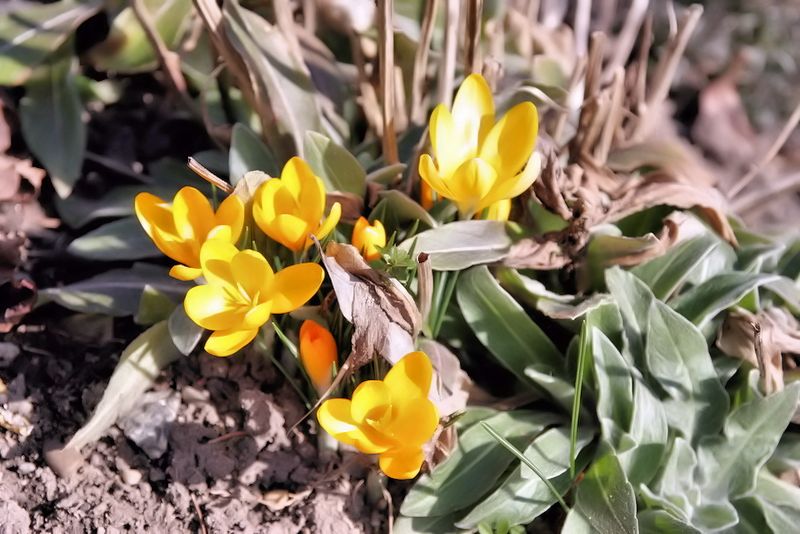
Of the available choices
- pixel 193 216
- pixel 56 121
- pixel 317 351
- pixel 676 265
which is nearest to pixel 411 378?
pixel 317 351

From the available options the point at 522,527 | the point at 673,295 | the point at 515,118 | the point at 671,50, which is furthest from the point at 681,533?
the point at 671,50

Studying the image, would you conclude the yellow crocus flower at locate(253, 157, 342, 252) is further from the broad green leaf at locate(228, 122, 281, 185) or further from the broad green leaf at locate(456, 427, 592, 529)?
the broad green leaf at locate(456, 427, 592, 529)

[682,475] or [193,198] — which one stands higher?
[193,198]

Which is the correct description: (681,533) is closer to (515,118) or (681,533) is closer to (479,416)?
(479,416)

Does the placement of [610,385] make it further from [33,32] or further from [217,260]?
[33,32]

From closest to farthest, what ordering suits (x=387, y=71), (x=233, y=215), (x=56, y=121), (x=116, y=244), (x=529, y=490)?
1. (x=233, y=215)
2. (x=529, y=490)
3. (x=387, y=71)
4. (x=116, y=244)
5. (x=56, y=121)
